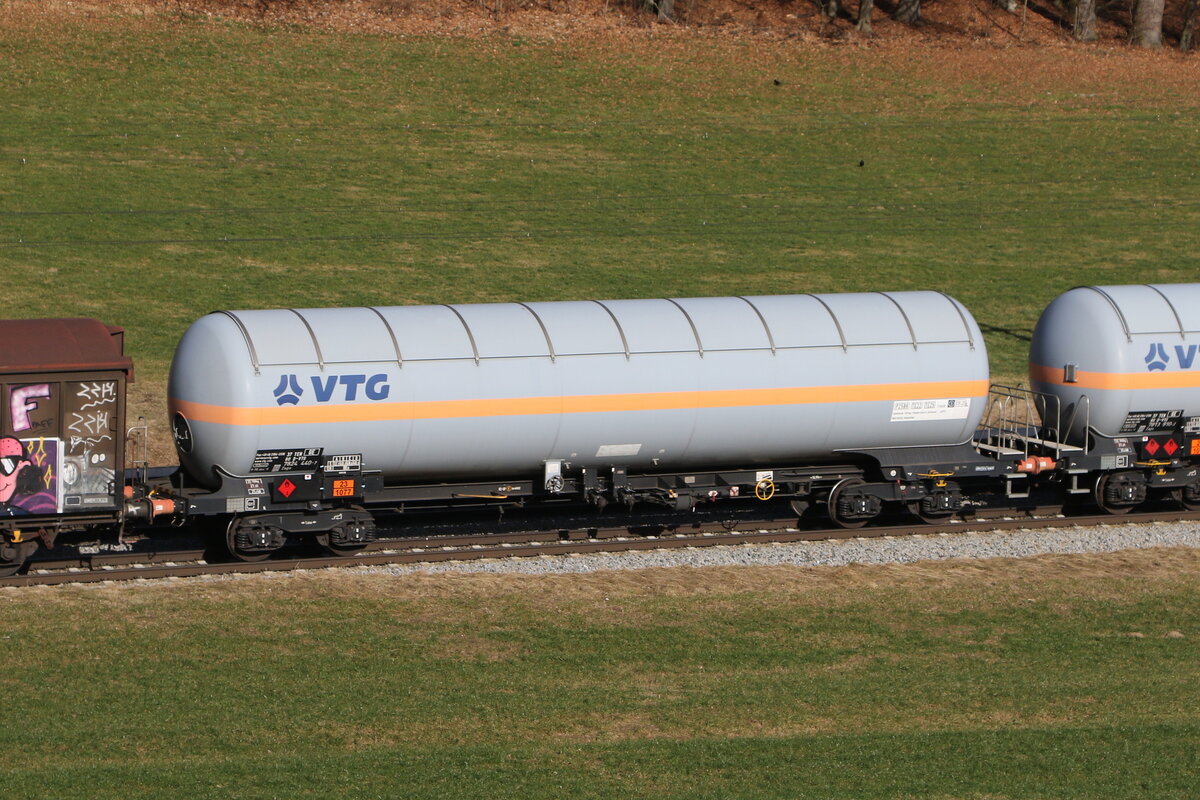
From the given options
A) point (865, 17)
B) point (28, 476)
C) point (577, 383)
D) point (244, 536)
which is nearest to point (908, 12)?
point (865, 17)

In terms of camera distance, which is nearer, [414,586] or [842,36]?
[414,586]

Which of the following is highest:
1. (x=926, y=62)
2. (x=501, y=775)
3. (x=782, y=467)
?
(x=926, y=62)

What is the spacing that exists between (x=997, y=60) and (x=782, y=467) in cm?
4045

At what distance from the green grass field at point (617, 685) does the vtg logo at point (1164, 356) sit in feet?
14.2

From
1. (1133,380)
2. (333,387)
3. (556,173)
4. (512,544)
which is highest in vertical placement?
(556,173)

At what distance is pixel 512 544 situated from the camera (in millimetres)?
24562

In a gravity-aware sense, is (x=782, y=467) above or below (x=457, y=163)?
below

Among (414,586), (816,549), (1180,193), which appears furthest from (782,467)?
(1180,193)

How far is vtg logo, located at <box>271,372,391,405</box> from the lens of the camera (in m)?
21.6

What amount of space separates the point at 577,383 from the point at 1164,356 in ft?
33.3

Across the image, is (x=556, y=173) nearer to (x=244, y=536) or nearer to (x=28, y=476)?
(x=244, y=536)

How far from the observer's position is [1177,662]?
715 inches

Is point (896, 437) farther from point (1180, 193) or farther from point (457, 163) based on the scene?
point (1180, 193)

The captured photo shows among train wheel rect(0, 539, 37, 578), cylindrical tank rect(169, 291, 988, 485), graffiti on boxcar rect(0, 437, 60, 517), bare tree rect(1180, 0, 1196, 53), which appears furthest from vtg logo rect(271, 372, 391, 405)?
bare tree rect(1180, 0, 1196, 53)
